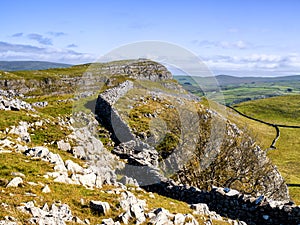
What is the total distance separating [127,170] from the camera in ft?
104

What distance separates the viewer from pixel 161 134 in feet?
145

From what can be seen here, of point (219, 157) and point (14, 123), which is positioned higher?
point (14, 123)

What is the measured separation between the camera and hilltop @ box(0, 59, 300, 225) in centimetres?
1489

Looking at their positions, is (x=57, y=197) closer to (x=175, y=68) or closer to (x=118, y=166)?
(x=118, y=166)

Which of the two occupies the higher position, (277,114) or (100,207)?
(100,207)

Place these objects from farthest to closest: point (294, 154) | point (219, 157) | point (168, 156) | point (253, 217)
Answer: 1. point (294, 154)
2. point (168, 156)
3. point (219, 157)
4. point (253, 217)

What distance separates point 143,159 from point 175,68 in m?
13.0

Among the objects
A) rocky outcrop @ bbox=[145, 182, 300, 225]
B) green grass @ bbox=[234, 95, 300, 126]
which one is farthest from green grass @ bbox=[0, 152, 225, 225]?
green grass @ bbox=[234, 95, 300, 126]

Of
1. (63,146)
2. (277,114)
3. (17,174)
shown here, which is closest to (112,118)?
(63,146)

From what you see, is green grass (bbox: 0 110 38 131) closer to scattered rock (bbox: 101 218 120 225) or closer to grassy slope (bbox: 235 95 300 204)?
scattered rock (bbox: 101 218 120 225)

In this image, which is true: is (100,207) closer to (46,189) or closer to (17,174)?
(46,189)

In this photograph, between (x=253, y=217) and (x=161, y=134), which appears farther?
(x=161, y=134)

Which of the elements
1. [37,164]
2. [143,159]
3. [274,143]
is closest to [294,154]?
[274,143]

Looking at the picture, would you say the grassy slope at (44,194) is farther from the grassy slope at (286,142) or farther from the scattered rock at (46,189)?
the grassy slope at (286,142)
